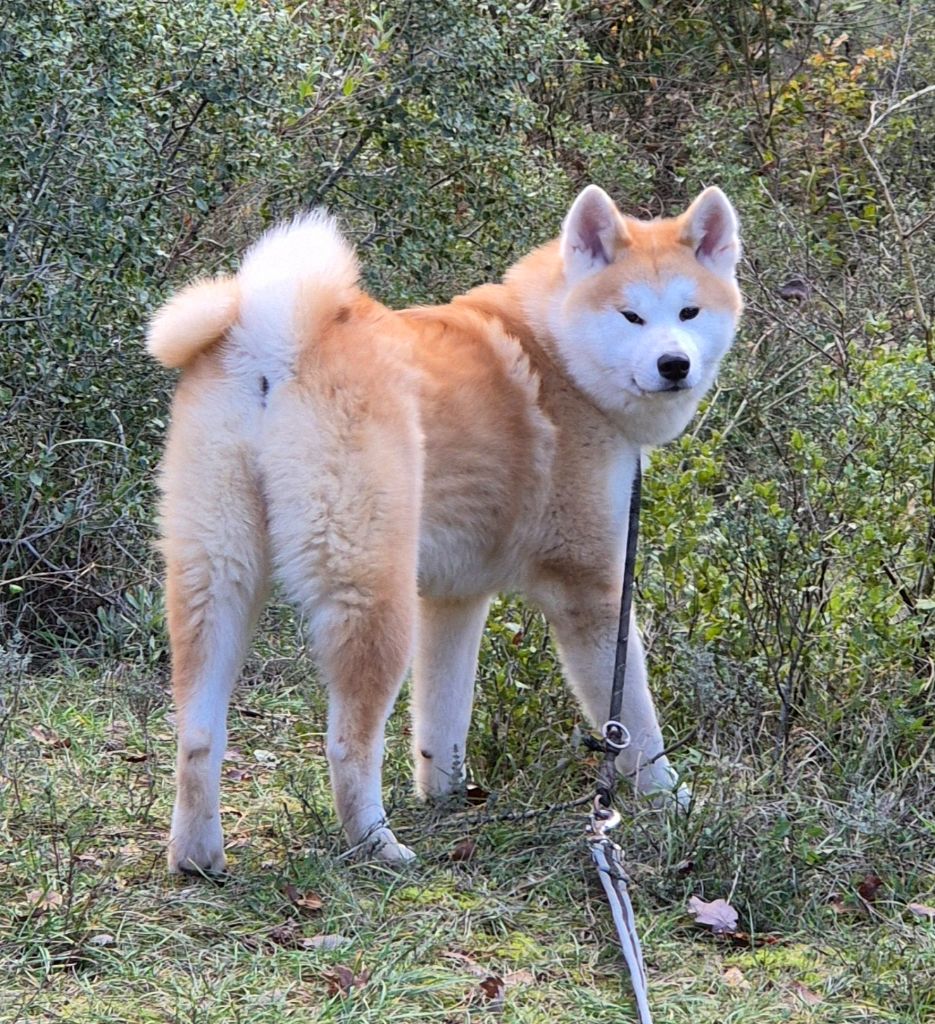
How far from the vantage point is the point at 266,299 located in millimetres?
3287

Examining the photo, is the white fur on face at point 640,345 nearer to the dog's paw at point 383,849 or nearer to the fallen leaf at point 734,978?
the dog's paw at point 383,849

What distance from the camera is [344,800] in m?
3.29

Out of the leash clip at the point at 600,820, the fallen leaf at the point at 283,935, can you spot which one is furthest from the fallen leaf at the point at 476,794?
the fallen leaf at the point at 283,935

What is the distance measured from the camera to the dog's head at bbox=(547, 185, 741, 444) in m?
3.83

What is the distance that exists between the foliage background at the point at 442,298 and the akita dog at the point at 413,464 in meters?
0.24

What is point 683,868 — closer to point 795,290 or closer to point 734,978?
point 734,978

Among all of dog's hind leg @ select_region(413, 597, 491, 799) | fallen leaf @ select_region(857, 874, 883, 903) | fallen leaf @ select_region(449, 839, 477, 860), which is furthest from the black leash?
fallen leaf @ select_region(857, 874, 883, 903)

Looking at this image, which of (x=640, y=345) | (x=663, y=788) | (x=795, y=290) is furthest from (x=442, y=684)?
(x=795, y=290)

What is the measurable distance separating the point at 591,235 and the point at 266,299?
3.67 feet

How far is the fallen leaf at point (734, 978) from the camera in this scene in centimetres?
289

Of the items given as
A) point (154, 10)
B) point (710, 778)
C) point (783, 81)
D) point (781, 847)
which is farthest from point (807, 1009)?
point (783, 81)

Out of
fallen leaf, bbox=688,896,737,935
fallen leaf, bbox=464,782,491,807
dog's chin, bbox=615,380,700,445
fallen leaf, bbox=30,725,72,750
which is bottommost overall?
fallen leaf, bbox=30,725,72,750

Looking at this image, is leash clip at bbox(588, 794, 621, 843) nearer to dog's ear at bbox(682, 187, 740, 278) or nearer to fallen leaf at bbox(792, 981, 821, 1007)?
fallen leaf at bbox(792, 981, 821, 1007)

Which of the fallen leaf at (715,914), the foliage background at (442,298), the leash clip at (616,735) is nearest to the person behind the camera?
the fallen leaf at (715,914)
